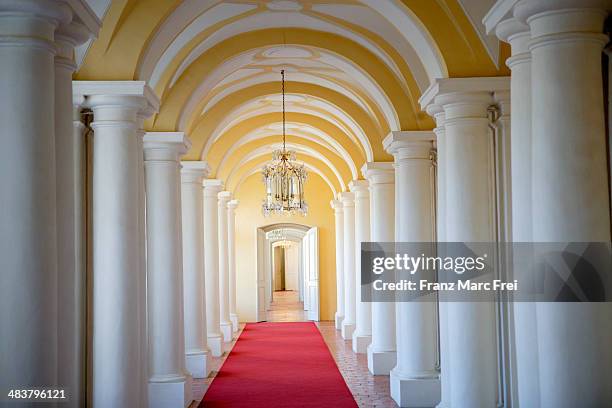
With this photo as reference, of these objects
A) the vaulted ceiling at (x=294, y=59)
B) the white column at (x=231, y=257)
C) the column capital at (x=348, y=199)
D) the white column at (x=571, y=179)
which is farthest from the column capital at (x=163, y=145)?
the white column at (x=231, y=257)

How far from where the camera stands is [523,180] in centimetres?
552

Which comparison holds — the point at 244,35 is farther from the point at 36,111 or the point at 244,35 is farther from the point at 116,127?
the point at 36,111

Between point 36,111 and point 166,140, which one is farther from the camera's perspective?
point 166,140

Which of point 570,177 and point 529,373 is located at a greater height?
point 570,177

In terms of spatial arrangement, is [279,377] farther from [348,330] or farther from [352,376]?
[348,330]

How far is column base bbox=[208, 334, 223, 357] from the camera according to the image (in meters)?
15.9

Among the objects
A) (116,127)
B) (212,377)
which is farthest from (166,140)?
(212,377)

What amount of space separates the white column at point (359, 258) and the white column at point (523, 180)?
10.1 meters

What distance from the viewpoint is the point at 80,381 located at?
7.39 meters

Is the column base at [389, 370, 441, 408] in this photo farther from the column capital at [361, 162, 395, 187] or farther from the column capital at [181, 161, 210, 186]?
the column capital at [181, 161, 210, 186]

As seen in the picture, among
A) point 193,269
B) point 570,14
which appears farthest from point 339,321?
point 570,14

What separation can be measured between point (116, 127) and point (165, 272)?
10.3 feet

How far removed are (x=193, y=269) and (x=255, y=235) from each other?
13.0m

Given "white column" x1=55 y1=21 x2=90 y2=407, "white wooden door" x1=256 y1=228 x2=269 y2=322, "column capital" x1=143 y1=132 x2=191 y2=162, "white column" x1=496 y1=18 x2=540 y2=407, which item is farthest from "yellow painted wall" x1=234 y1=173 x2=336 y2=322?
"white column" x1=55 y1=21 x2=90 y2=407
